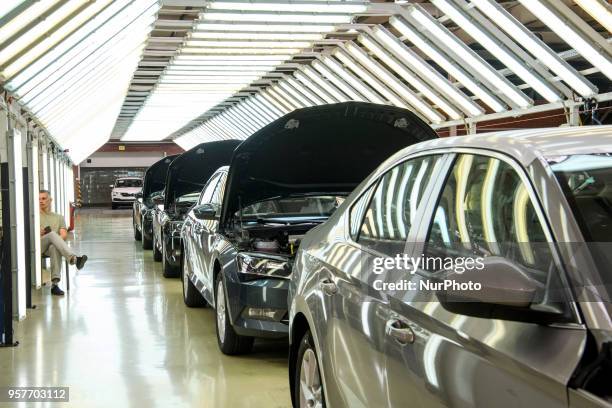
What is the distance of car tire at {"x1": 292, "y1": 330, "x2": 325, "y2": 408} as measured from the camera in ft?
11.6

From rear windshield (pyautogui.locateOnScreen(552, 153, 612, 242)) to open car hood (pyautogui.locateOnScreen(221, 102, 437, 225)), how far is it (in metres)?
4.08

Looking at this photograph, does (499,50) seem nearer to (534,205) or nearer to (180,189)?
(180,189)

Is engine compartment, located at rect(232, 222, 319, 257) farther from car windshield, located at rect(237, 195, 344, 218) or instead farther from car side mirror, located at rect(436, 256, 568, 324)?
car side mirror, located at rect(436, 256, 568, 324)

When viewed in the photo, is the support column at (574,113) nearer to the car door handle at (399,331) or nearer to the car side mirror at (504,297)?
the car door handle at (399,331)

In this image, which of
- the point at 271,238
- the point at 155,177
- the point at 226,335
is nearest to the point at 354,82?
the point at 155,177

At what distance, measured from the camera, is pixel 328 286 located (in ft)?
11.0

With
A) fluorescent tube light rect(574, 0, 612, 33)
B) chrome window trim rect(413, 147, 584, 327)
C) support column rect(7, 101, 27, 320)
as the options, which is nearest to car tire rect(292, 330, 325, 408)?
chrome window trim rect(413, 147, 584, 327)

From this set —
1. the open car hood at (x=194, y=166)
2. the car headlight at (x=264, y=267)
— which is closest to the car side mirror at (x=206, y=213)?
the car headlight at (x=264, y=267)

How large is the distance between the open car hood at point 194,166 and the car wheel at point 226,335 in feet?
16.4

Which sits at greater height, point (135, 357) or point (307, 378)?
point (307, 378)

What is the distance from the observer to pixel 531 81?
11.7 metres

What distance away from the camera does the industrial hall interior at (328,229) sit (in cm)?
203

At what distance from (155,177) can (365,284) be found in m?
14.2

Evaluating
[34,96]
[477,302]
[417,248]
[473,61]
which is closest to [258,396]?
[417,248]
